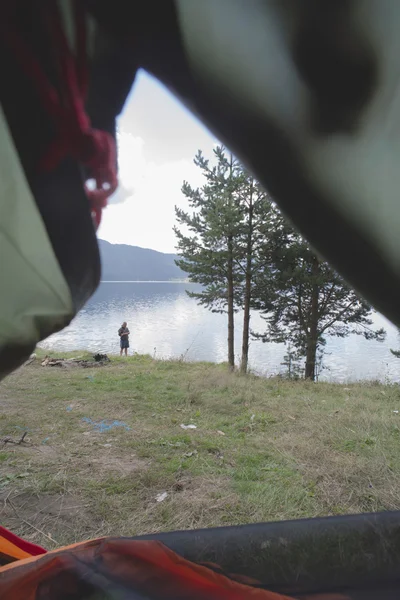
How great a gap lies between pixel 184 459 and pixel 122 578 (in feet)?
7.91

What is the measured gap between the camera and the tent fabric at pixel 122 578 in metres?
0.89

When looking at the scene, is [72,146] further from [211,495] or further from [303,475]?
[303,475]

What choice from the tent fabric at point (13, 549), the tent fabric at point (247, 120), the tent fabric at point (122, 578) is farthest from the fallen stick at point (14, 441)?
the tent fabric at point (247, 120)

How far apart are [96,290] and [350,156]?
0.44 metres

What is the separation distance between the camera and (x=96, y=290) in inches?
25.3

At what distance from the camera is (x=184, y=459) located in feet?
10.6

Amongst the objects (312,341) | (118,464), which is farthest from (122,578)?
(312,341)

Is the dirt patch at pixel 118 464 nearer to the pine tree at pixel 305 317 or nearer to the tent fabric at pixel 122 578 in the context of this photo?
the tent fabric at pixel 122 578

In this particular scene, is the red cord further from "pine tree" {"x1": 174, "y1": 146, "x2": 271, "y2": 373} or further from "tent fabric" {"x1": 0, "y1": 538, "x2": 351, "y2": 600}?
"pine tree" {"x1": 174, "y1": 146, "x2": 271, "y2": 373}

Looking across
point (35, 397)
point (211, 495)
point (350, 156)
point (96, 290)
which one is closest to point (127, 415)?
point (35, 397)

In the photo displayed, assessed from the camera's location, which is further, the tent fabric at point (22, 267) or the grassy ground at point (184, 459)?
the grassy ground at point (184, 459)

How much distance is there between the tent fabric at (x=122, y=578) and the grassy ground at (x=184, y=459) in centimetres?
133

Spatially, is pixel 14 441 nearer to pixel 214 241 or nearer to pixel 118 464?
pixel 118 464

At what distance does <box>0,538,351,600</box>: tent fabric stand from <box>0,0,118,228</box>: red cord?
3.10 ft
